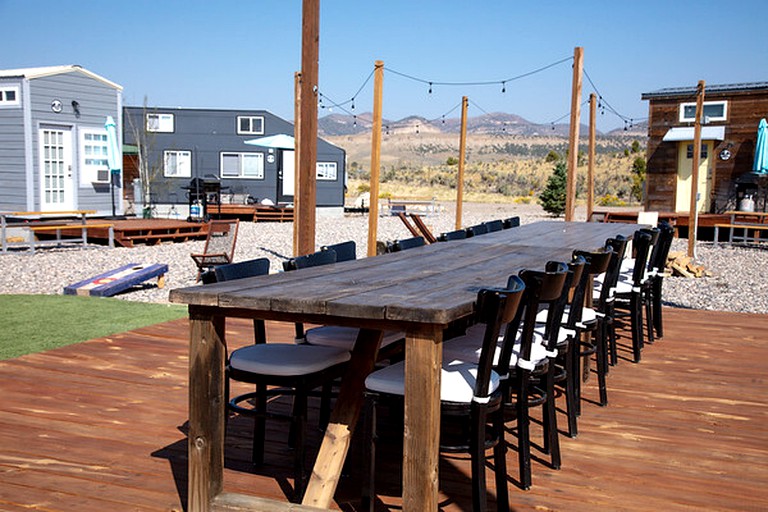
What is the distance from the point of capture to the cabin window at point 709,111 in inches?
745

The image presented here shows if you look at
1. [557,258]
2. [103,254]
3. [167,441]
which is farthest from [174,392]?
[103,254]

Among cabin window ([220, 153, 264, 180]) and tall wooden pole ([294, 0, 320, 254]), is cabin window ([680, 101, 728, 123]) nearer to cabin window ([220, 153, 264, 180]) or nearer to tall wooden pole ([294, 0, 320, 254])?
cabin window ([220, 153, 264, 180])

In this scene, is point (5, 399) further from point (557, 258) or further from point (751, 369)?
point (751, 369)

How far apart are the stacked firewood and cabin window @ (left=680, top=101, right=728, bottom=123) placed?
841 cm

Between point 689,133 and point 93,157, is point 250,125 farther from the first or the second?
point 689,133

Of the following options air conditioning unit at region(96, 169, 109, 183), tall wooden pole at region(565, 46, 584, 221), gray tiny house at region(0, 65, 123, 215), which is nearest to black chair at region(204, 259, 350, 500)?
tall wooden pole at region(565, 46, 584, 221)

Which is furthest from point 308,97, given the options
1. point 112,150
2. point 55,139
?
point 55,139

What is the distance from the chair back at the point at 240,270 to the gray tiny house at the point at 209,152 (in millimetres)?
19670

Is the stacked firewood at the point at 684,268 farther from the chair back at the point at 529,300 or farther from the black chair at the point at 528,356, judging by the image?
the chair back at the point at 529,300

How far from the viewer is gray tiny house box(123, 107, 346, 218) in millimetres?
22625

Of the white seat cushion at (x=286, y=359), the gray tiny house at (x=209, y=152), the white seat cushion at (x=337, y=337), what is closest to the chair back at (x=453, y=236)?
the white seat cushion at (x=337, y=337)

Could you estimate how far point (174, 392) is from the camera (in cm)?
405

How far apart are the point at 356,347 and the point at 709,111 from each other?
18.6 metres

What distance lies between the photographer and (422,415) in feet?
7.41
